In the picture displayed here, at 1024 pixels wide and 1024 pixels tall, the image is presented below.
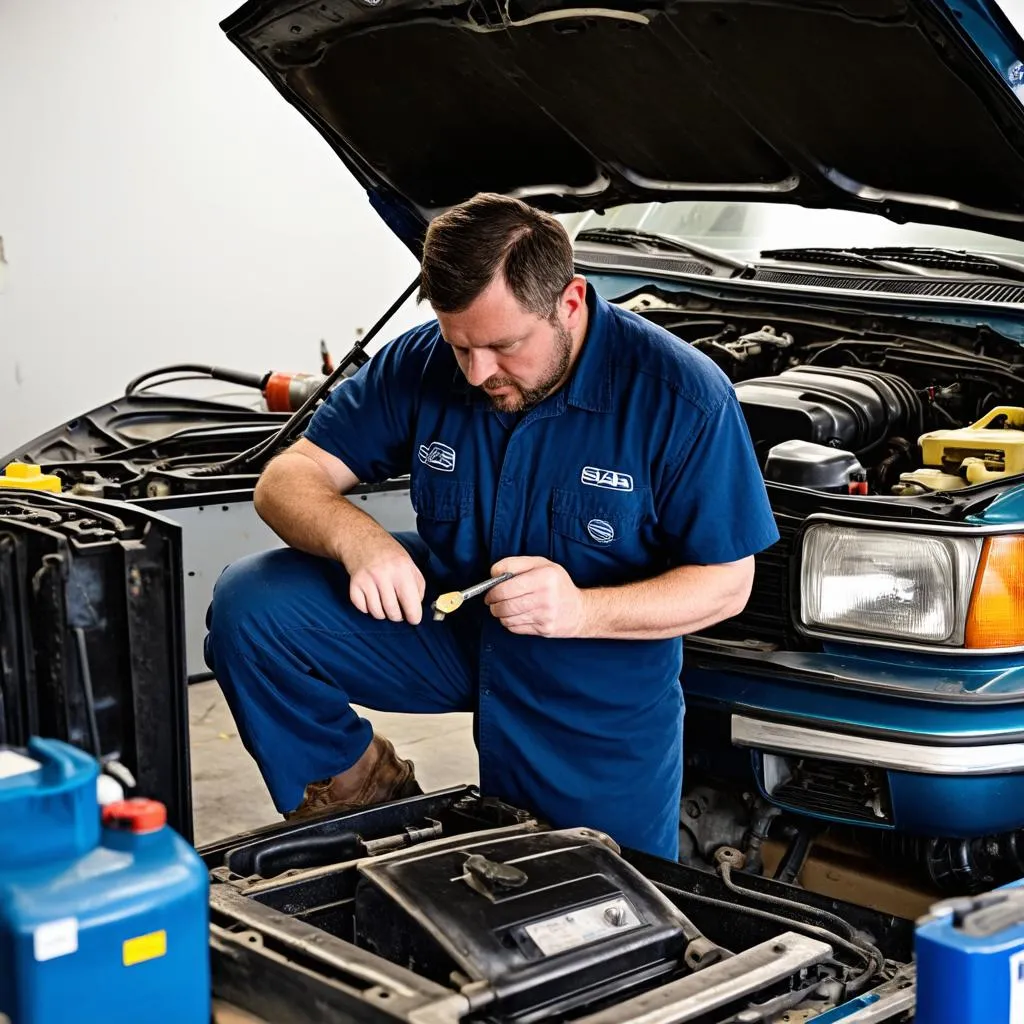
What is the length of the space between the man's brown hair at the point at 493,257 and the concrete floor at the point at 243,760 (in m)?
1.23

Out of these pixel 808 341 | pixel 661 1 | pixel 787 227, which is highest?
pixel 661 1

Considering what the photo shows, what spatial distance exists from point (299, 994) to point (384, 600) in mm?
706

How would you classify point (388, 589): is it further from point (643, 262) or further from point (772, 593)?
point (643, 262)

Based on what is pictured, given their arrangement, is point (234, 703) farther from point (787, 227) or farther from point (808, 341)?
point (787, 227)

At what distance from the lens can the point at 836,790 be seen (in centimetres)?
211

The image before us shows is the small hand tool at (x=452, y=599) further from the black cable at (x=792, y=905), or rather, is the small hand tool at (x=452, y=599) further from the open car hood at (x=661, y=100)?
the open car hood at (x=661, y=100)

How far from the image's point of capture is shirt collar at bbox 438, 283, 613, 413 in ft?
7.00

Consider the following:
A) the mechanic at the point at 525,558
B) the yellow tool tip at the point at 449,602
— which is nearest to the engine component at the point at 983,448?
the mechanic at the point at 525,558

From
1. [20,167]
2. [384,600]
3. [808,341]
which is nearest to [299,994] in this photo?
[384,600]

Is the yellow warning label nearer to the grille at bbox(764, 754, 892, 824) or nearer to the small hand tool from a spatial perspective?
the small hand tool

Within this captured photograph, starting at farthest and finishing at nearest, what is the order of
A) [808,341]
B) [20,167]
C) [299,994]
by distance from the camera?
1. [20,167]
2. [808,341]
3. [299,994]

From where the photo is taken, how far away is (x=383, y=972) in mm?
1421

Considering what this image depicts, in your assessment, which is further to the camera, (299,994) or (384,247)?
(384,247)

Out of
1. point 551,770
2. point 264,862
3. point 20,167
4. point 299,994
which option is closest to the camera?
point 299,994
